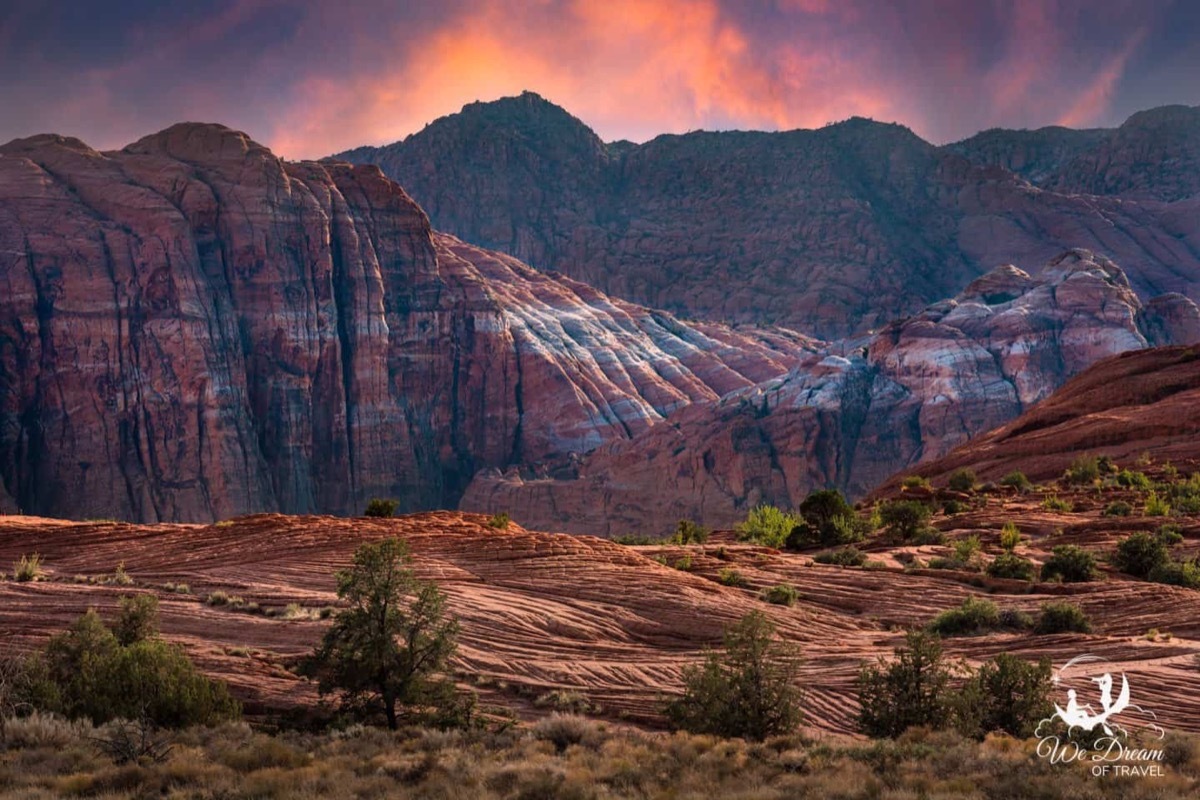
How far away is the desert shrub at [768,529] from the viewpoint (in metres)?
37.8

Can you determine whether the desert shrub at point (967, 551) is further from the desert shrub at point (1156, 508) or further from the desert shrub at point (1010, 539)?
the desert shrub at point (1156, 508)

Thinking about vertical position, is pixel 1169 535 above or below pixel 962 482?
below

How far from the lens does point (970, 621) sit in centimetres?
2073

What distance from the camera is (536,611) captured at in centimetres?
2184

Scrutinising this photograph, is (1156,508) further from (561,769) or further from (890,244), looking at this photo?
(890,244)

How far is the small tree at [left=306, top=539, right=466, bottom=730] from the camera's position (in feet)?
51.4

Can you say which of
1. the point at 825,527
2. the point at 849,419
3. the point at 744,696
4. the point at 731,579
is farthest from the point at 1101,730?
the point at 849,419

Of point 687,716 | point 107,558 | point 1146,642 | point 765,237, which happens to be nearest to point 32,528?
point 107,558

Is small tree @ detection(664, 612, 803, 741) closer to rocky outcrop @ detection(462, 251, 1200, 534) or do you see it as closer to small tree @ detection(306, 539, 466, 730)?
small tree @ detection(306, 539, 466, 730)

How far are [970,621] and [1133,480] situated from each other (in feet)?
79.2

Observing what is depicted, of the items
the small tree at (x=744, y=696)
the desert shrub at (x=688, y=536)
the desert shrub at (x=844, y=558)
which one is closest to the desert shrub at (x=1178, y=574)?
the desert shrub at (x=844, y=558)

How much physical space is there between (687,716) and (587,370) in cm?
9588

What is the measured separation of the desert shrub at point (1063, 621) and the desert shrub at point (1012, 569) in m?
5.45

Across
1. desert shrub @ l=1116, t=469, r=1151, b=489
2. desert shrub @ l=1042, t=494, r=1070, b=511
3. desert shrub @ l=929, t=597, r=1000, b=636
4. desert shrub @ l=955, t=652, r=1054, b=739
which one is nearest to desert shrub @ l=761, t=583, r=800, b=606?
desert shrub @ l=929, t=597, r=1000, b=636
